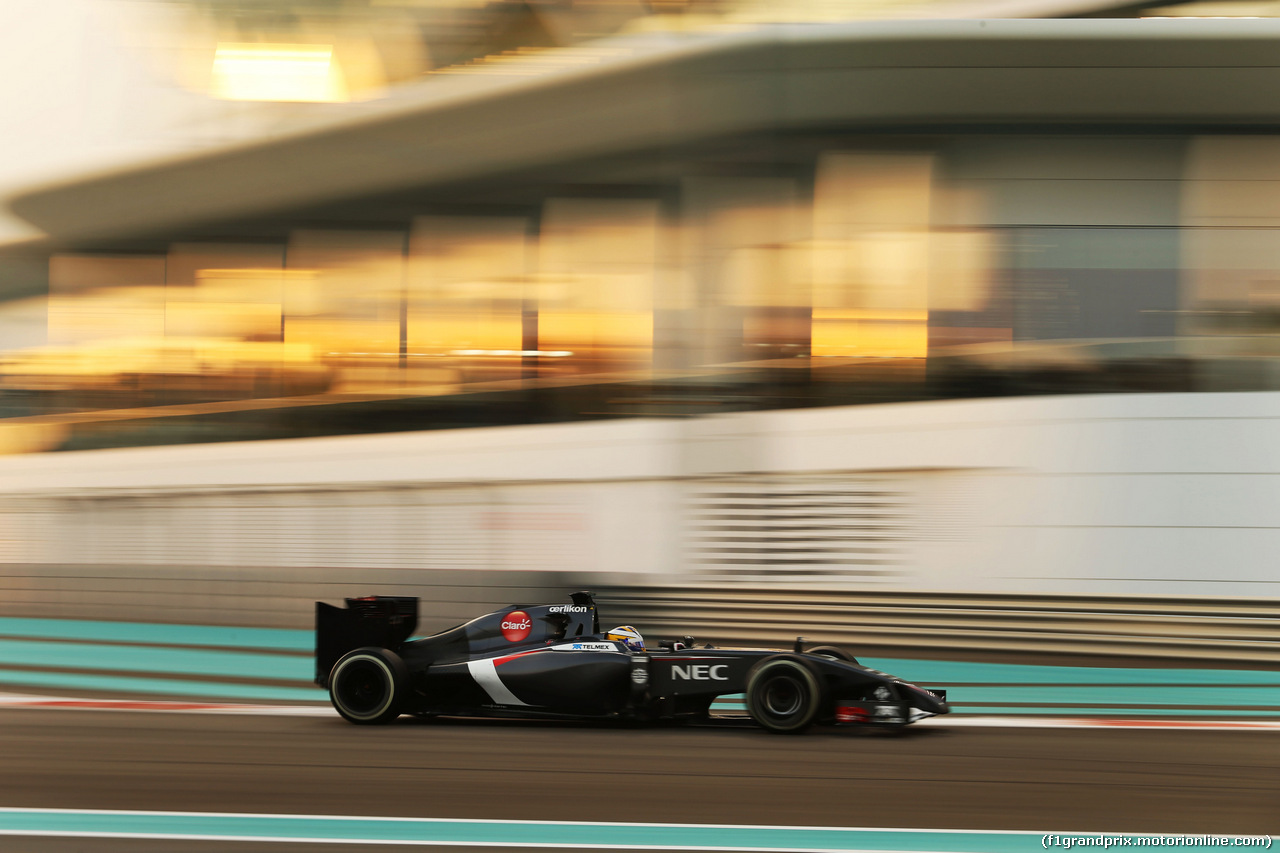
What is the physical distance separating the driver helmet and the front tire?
1.33 meters

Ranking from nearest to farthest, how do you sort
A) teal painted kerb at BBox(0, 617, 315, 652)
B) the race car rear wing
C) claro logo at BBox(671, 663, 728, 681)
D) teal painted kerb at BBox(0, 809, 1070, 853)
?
teal painted kerb at BBox(0, 809, 1070, 853) → claro logo at BBox(671, 663, 728, 681) → the race car rear wing → teal painted kerb at BBox(0, 617, 315, 652)

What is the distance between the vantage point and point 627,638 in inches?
285

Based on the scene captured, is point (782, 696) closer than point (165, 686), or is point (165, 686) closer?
point (782, 696)

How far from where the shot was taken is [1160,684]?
9.59 metres

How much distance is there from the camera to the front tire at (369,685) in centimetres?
715

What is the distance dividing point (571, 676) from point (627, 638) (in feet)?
1.52

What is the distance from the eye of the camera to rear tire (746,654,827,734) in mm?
6652

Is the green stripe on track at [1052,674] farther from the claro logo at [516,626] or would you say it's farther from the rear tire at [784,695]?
the claro logo at [516,626]

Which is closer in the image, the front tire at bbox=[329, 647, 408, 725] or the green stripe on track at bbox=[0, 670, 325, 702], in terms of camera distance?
the front tire at bbox=[329, 647, 408, 725]

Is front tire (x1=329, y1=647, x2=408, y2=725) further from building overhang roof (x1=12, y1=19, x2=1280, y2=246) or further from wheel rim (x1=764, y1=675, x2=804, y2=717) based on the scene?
building overhang roof (x1=12, y1=19, x2=1280, y2=246)

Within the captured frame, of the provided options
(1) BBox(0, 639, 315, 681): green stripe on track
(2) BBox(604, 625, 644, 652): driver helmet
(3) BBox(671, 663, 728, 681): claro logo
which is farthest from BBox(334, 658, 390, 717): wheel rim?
(1) BBox(0, 639, 315, 681): green stripe on track

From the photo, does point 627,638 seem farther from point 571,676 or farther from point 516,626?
point 516,626

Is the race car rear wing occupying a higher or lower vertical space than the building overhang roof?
lower

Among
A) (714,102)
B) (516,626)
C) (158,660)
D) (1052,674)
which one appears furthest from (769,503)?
(158,660)
